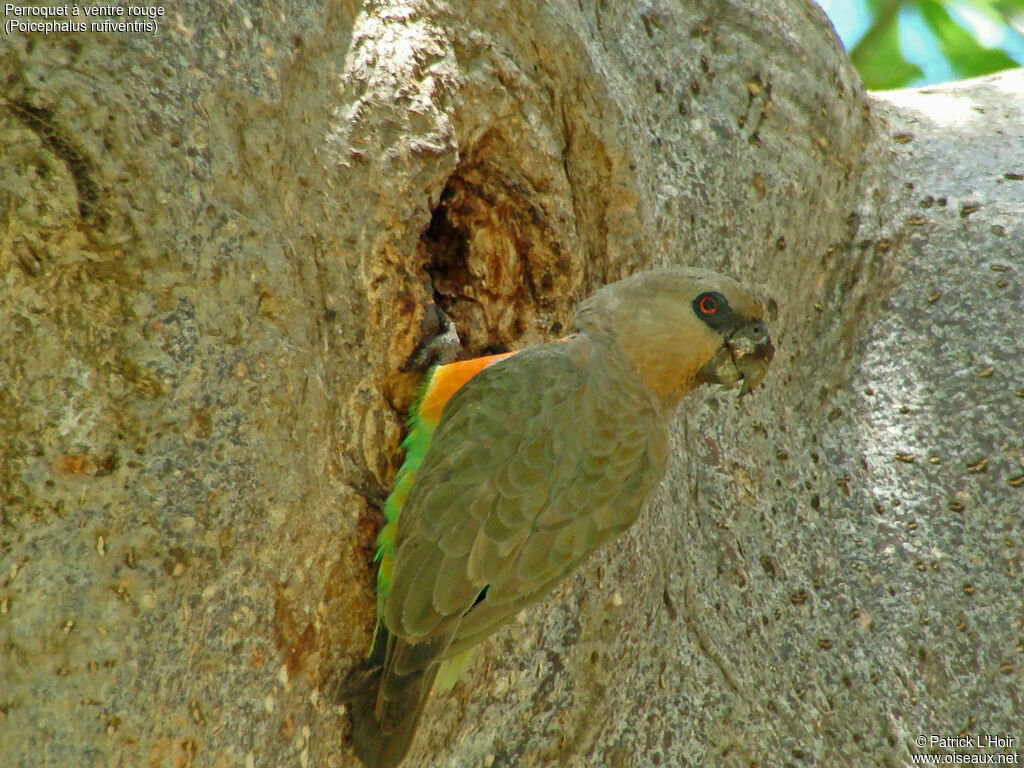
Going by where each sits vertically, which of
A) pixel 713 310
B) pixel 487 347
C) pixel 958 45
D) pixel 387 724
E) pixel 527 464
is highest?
pixel 958 45

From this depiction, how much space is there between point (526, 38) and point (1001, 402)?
80.9 inches

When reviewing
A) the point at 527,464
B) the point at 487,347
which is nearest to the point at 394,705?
the point at 527,464

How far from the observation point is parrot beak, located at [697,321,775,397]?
8.50ft

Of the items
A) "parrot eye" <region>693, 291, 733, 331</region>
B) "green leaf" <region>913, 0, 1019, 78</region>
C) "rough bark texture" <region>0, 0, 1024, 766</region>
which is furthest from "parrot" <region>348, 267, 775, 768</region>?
"green leaf" <region>913, 0, 1019, 78</region>

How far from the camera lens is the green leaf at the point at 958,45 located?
19.7 ft

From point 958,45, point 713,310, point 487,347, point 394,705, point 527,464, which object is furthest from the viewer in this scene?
point 958,45

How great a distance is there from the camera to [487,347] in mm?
2961

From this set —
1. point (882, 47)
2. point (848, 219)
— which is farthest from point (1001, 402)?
point (882, 47)

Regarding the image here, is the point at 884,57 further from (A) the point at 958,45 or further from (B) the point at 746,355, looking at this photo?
(B) the point at 746,355

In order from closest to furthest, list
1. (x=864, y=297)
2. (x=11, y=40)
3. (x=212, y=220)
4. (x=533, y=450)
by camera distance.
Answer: (x=11, y=40)
(x=212, y=220)
(x=533, y=450)
(x=864, y=297)

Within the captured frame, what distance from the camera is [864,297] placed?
11.2ft

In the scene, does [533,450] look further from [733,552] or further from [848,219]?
[848,219]

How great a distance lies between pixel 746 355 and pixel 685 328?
193mm

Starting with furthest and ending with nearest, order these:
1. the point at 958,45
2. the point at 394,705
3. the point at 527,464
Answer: the point at 958,45
the point at 527,464
the point at 394,705
